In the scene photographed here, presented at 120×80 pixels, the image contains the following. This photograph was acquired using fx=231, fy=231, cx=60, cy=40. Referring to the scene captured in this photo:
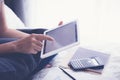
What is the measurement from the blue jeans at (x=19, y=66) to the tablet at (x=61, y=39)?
5 centimetres

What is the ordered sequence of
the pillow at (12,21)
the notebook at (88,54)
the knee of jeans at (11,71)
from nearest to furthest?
the knee of jeans at (11,71) < the notebook at (88,54) < the pillow at (12,21)

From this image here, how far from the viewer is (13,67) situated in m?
0.88

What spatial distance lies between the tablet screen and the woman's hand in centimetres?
4

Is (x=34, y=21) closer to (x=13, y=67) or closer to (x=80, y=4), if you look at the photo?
(x=80, y=4)

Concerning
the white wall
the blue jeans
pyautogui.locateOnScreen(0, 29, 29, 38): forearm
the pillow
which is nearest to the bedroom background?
the white wall

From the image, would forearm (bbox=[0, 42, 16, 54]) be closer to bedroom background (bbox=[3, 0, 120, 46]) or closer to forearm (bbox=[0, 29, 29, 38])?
forearm (bbox=[0, 29, 29, 38])

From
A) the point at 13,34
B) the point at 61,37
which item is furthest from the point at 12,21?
the point at 61,37

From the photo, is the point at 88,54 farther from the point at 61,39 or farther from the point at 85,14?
the point at 85,14

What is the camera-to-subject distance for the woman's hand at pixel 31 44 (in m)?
0.90

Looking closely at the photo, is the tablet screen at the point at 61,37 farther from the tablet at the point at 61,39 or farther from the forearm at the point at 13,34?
the forearm at the point at 13,34

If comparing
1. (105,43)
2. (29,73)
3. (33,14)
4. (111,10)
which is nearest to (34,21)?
(33,14)

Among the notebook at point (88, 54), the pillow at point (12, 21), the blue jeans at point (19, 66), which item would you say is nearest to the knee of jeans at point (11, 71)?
the blue jeans at point (19, 66)

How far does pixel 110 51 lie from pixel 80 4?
65 centimetres

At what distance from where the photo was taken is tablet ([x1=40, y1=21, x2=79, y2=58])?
3.15 ft
